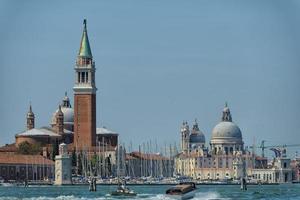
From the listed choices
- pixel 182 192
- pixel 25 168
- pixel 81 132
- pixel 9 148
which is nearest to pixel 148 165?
pixel 81 132

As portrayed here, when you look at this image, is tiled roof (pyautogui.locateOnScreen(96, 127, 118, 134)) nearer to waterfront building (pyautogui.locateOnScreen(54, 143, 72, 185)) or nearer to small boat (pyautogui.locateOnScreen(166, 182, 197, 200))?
waterfront building (pyautogui.locateOnScreen(54, 143, 72, 185))

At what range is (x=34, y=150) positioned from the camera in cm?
15675

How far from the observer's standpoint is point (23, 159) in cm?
14788

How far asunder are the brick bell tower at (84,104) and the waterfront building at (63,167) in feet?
34.4

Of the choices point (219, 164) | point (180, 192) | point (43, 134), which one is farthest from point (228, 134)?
point (180, 192)

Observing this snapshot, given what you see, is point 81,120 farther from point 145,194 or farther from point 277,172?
point 145,194

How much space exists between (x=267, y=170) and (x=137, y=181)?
40848 millimetres

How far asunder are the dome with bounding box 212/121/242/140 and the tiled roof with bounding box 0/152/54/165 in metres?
51.1

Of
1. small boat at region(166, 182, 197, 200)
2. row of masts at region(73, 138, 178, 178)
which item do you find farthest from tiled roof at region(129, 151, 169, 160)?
small boat at region(166, 182, 197, 200)

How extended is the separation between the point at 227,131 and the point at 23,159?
182ft

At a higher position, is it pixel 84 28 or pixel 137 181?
pixel 84 28

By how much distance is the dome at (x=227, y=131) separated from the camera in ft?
645

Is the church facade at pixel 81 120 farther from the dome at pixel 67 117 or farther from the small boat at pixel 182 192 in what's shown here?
the small boat at pixel 182 192

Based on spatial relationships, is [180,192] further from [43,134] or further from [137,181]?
[43,134]
